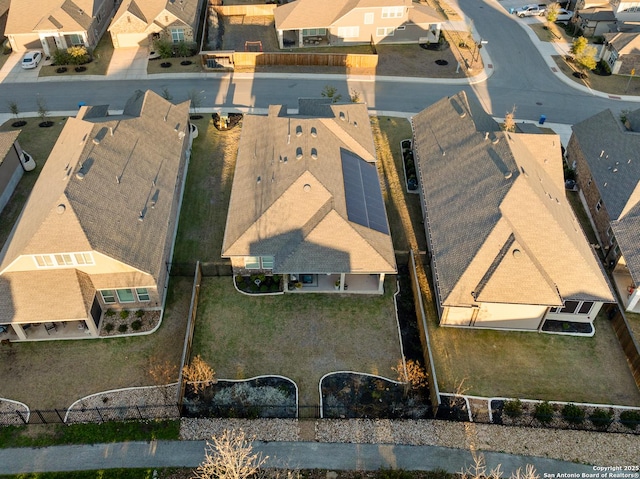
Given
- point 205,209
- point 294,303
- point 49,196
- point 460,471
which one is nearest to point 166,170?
point 205,209

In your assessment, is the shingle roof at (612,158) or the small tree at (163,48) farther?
the small tree at (163,48)

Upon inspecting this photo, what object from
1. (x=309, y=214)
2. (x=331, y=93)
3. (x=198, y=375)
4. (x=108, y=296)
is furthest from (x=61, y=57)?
(x=198, y=375)

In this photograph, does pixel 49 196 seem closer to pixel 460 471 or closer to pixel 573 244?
pixel 460 471

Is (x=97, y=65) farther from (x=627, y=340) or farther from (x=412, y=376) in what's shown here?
(x=627, y=340)

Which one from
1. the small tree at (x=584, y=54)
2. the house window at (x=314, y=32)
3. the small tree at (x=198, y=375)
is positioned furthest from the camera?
the house window at (x=314, y=32)

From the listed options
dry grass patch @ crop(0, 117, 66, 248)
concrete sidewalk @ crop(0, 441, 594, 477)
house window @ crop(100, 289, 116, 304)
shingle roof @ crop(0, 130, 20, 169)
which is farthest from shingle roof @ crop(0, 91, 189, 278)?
concrete sidewalk @ crop(0, 441, 594, 477)

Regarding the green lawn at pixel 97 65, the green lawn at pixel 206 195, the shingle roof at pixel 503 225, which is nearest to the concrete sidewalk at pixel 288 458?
the shingle roof at pixel 503 225

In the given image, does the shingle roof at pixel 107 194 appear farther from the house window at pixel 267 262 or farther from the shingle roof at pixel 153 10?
the shingle roof at pixel 153 10
